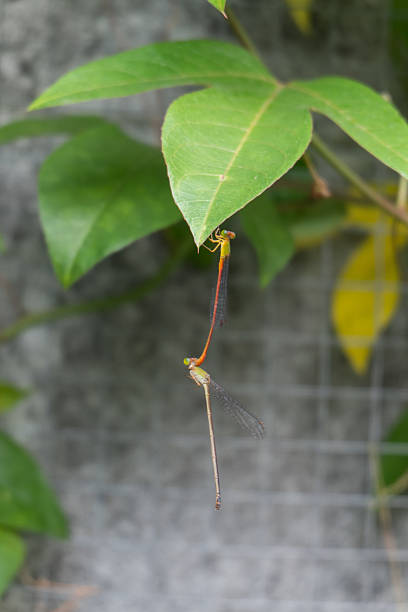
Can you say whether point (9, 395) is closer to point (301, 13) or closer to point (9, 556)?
point (9, 556)

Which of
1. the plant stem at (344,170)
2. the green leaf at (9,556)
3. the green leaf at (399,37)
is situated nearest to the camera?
the plant stem at (344,170)

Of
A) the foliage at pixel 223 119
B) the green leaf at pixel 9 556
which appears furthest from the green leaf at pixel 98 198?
the green leaf at pixel 9 556

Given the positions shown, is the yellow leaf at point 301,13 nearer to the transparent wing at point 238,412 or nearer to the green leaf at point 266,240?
the green leaf at point 266,240

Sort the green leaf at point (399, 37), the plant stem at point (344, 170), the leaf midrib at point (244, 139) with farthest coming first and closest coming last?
1. the green leaf at point (399, 37)
2. the plant stem at point (344, 170)
3. the leaf midrib at point (244, 139)

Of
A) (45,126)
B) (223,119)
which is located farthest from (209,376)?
(45,126)

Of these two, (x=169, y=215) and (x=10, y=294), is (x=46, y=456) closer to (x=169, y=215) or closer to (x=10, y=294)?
(x=10, y=294)

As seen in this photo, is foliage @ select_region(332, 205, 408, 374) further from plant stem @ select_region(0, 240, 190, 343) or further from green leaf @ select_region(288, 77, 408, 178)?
green leaf @ select_region(288, 77, 408, 178)

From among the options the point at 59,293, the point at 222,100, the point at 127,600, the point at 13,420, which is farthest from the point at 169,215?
the point at 127,600
